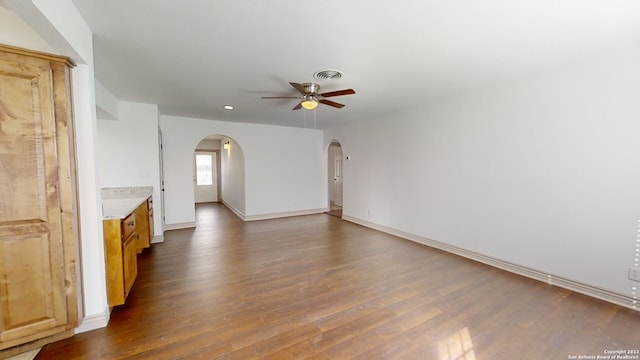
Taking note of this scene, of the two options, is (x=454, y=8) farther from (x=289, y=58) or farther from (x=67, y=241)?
(x=67, y=241)

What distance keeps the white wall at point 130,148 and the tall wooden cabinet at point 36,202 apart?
2.55 m

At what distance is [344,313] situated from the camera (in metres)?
2.28

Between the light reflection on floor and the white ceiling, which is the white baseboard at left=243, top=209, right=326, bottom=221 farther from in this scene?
the light reflection on floor

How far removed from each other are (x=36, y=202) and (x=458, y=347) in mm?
3354

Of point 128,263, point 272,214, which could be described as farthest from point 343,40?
point 272,214

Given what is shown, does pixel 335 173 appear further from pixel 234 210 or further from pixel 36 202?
pixel 36 202

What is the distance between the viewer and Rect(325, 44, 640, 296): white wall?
239 centimetres

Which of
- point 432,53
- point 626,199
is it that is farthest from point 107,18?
point 626,199

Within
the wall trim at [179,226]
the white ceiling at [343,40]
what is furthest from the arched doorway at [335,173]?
the white ceiling at [343,40]

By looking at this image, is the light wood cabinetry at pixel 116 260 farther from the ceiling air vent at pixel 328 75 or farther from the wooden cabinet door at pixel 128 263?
the ceiling air vent at pixel 328 75

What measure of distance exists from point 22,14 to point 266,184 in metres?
5.19

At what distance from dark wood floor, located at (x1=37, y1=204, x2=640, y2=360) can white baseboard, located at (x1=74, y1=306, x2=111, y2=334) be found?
0.07m

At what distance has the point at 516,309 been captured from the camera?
91.8 inches

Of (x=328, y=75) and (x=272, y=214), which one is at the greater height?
(x=328, y=75)
